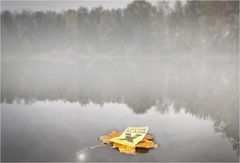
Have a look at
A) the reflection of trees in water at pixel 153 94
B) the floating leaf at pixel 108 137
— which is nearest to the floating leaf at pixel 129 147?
the floating leaf at pixel 108 137

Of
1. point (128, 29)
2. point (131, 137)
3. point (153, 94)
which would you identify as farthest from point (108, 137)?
point (128, 29)

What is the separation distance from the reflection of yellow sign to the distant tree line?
66.7 meters

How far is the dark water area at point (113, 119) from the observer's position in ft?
34.6

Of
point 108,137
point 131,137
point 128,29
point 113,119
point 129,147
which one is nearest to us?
point 129,147

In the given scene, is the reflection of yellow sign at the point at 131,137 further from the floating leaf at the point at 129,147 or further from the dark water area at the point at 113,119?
the dark water area at the point at 113,119

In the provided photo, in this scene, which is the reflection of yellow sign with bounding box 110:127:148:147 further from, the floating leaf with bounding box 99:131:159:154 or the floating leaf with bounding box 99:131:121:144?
the floating leaf with bounding box 99:131:121:144

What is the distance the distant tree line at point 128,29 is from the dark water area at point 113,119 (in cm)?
5575

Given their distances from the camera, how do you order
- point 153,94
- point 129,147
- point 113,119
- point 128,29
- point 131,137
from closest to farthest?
point 129,147
point 131,137
point 113,119
point 153,94
point 128,29

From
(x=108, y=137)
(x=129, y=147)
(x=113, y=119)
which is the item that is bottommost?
(x=129, y=147)

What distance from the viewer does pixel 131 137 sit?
1128 cm

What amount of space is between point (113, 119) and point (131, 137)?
3584 millimetres

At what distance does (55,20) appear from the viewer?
94.9 m

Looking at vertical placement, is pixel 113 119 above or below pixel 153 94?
below

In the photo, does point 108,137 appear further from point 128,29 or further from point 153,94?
point 128,29
